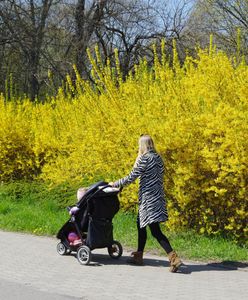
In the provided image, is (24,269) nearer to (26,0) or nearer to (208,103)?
(208,103)

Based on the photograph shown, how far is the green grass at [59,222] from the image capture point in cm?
845

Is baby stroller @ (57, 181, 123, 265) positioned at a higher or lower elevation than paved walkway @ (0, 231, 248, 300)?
higher

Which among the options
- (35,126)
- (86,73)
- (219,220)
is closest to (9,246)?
(219,220)

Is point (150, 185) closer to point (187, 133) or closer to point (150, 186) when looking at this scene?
point (150, 186)

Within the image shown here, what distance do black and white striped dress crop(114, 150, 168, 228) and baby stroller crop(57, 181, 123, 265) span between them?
312 millimetres

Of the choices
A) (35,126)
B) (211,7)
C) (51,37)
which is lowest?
(35,126)

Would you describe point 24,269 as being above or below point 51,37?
below

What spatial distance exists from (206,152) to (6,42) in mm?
17899

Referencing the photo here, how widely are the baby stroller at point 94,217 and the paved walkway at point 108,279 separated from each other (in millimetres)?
244

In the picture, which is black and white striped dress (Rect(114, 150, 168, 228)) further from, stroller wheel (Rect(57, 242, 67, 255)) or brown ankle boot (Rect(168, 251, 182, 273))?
stroller wheel (Rect(57, 242, 67, 255))

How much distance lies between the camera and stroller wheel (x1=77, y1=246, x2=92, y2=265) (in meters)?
7.76

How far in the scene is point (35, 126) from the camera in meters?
15.0

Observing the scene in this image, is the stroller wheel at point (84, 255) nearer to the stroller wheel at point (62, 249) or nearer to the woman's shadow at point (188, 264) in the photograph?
the woman's shadow at point (188, 264)

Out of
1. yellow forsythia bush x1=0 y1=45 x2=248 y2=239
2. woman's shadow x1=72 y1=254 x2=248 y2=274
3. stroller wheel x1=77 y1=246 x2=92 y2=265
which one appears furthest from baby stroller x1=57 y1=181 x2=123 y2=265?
yellow forsythia bush x1=0 y1=45 x2=248 y2=239
